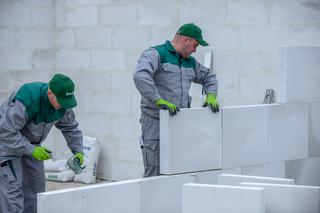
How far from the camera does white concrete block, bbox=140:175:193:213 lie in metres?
5.36

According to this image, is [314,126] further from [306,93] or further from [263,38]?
[263,38]

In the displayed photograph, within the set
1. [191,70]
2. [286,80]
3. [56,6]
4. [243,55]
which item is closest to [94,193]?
[191,70]

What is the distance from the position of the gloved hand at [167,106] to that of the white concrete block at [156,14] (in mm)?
2331

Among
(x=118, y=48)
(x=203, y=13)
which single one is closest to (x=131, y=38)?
(x=118, y=48)

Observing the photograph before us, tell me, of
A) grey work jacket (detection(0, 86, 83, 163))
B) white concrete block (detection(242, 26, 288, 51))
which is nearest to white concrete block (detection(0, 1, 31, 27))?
white concrete block (detection(242, 26, 288, 51))

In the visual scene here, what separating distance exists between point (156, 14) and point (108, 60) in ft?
2.64

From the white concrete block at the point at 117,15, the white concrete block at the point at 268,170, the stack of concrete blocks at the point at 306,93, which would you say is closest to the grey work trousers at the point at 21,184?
the white concrete block at the point at 268,170

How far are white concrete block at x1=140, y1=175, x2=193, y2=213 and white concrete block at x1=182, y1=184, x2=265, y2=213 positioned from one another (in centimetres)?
51

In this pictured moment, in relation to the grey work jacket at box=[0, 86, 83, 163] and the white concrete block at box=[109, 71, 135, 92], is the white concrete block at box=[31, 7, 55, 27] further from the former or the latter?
the grey work jacket at box=[0, 86, 83, 163]

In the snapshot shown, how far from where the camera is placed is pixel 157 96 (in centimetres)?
554

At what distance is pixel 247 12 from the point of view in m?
7.20

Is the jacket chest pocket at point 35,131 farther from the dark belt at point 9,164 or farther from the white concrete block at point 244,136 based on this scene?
the white concrete block at point 244,136

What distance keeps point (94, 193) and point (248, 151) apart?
1562 millimetres

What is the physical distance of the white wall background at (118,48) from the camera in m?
7.20
